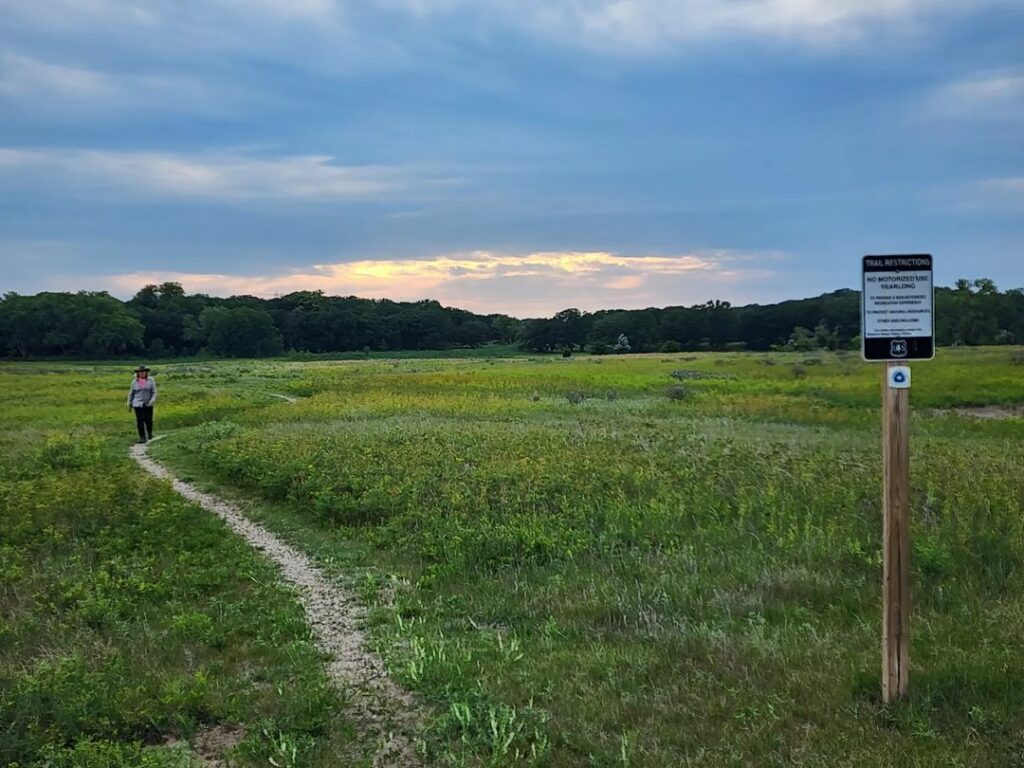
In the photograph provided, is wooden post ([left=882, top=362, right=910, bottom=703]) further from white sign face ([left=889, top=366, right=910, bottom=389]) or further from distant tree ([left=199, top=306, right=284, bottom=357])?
distant tree ([left=199, top=306, right=284, bottom=357])

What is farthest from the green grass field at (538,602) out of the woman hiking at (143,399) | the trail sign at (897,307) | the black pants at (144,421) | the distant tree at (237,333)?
the distant tree at (237,333)

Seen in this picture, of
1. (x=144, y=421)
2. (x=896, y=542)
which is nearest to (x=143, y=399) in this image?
(x=144, y=421)

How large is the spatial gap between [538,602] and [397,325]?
142 metres

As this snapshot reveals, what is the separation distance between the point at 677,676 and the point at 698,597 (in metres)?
1.72

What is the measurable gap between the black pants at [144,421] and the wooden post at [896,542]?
20706 millimetres

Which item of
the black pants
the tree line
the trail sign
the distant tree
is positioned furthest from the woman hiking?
the distant tree

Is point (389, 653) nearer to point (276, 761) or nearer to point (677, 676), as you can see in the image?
point (276, 761)

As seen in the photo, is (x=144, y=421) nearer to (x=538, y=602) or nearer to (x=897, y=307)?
(x=538, y=602)

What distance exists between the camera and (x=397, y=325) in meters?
147

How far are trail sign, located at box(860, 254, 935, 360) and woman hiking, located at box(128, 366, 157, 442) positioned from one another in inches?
764

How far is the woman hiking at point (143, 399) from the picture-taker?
20.7 m

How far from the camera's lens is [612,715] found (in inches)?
198

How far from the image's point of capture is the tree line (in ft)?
311

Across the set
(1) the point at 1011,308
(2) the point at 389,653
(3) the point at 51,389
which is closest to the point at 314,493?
(2) the point at 389,653
